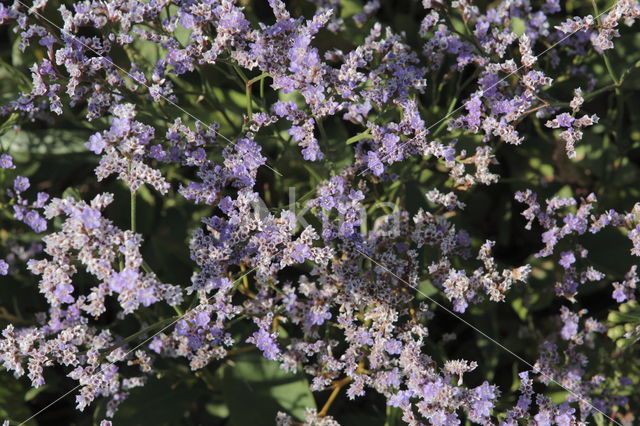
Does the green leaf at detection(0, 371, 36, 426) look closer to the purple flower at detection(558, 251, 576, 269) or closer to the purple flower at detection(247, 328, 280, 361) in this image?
the purple flower at detection(247, 328, 280, 361)

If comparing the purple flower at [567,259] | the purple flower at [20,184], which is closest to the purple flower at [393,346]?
the purple flower at [567,259]

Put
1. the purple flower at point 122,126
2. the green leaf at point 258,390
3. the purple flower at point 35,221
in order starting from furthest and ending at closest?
1. the green leaf at point 258,390
2. the purple flower at point 35,221
3. the purple flower at point 122,126

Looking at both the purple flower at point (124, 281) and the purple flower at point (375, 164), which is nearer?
the purple flower at point (124, 281)

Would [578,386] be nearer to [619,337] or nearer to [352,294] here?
[619,337]

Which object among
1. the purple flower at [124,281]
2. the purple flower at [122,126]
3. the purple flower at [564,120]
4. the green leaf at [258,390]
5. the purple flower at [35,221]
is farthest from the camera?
the green leaf at [258,390]

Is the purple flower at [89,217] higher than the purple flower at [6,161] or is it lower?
lower

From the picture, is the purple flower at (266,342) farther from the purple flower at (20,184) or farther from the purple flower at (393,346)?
the purple flower at (20,184)

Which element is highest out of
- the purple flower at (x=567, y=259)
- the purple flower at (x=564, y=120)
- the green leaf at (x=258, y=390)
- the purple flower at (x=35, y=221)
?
the purple flower at (x=564, y=120)

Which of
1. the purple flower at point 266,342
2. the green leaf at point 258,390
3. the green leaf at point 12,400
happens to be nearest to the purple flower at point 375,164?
the purple flower at point 266,342

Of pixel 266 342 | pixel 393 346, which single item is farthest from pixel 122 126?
Answer: pixel 393 346
